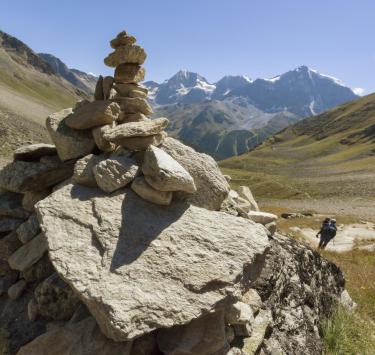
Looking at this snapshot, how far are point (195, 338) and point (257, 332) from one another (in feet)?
7.68

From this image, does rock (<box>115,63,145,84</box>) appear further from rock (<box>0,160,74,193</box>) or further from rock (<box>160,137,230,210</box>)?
rock (<box>160,137,230,210</box>)

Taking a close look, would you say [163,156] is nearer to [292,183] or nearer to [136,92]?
[136,92]

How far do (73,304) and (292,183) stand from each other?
143693 mm

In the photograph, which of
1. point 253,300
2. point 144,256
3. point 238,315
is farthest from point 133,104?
point 238,315

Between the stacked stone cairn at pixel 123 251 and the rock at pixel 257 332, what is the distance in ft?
0.11

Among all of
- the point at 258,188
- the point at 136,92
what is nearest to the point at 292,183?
the point at 258,188

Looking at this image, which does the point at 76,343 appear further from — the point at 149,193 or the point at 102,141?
the point at 102,141

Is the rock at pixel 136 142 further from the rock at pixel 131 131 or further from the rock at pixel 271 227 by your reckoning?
the rock at pixel 271 227

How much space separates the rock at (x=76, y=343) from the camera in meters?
7.03

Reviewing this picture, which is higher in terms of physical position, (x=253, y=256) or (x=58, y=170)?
(x=253, y=256)

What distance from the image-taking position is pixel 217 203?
9.84 metres

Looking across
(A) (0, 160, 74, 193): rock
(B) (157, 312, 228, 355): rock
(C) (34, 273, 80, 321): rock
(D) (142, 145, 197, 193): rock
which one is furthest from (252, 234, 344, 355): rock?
(A) (0, 160, 74, 193): rock

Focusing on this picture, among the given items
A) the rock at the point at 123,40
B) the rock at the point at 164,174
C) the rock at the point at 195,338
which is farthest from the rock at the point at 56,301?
the rock at the point at 123,40

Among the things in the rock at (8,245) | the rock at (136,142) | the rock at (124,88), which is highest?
the rock at (124,88)
